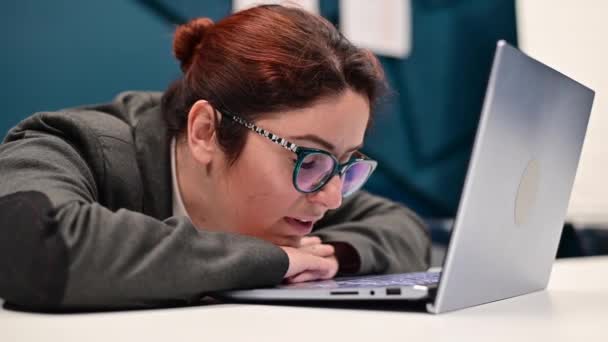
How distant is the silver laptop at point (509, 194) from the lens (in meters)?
0.73

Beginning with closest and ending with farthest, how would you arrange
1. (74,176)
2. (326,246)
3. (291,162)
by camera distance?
(74,176) < (291,162) < (326,246)

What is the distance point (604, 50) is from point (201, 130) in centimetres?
201

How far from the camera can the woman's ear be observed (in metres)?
1.22

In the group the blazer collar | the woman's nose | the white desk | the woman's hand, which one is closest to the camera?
the white desk

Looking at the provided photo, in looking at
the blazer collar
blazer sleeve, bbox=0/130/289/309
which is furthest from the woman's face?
blazer sleeve, bbox=0/130/289/309

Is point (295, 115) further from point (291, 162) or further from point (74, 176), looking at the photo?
point (74, 176)

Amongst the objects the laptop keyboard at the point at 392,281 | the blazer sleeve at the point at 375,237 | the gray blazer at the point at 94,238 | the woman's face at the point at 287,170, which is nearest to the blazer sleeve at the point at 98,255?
the gray blazer at the point at 94,238

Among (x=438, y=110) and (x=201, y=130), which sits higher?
(x=201, y=130)

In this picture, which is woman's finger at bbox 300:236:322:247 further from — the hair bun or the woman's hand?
the hair bun

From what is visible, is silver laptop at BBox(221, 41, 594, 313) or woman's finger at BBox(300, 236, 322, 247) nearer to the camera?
silver laptop at BBox(221, 41, 594, 313)

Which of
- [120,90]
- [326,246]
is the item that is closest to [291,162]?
[326,246]

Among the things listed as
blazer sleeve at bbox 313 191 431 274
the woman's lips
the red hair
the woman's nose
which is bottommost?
blazer sleeve at bbox 313 191 431 274

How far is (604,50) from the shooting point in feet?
8.95

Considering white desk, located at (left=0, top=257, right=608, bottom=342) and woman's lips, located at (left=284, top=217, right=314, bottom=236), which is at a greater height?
white desk, located at (left=0, top=257, right=608, bottom=342)
